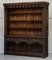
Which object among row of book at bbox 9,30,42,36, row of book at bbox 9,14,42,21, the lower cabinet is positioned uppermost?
row of book at bbox 9,14,42,21

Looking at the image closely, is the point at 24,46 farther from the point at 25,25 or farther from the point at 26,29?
the point at 25,25

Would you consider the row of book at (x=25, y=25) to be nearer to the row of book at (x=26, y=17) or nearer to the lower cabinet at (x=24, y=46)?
the row of book at (x=26, y=17)

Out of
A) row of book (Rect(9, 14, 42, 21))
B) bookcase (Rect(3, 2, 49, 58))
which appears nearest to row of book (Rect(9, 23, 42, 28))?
bookcase (Rect(3, 2, 49, 58))

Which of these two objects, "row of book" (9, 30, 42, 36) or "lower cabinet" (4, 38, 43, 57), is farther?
"row of book" (9, 30, 42, 36)

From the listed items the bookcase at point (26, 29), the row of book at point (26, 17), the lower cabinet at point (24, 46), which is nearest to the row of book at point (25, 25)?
the bookcase at point (26, 29)

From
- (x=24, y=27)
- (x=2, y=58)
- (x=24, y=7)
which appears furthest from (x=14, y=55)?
(x=24, y=7)

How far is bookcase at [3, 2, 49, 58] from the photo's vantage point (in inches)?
279

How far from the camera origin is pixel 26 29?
775cm

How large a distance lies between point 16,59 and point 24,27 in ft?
5.27

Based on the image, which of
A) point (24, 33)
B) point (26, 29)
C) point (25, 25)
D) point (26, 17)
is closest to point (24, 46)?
point (24, 33)

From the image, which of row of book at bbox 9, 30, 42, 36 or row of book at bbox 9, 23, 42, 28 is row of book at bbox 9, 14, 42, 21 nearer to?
row of book at bbox 9, 23, 42, 28

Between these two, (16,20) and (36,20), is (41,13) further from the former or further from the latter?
(16,20)

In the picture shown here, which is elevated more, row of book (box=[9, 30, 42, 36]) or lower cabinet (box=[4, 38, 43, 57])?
row of book (box=[9, 30, 42, 36])

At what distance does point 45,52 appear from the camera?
23.3ft
